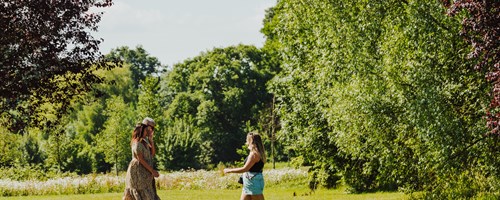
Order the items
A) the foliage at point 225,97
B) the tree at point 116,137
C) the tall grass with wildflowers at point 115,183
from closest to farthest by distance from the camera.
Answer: the tall grass with wildflowers at point 115,183 → the tree at point 116,137 → the foliage at point 225,97

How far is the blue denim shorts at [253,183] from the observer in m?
11.0

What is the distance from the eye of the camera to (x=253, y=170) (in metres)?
11.0

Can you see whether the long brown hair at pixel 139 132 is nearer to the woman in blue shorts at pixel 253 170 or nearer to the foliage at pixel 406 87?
the woman in blue shorts at pixel 253 170

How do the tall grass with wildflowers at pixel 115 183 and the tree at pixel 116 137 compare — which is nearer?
the tall grass with wildflowers at pixel 115 183

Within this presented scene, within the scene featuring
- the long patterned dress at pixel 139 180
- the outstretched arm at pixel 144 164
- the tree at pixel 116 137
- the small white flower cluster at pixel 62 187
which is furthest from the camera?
the tree at pixel 116 137

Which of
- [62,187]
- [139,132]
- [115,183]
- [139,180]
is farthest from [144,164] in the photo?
[115,183]

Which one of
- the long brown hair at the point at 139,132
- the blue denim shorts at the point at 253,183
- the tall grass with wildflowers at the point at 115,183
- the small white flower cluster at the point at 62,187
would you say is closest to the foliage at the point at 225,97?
the tall grass with wildflowers at the point at 115,183

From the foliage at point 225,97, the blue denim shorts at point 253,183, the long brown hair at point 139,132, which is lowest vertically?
the blue denim shorts at point 253,183

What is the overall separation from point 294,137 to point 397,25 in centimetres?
1402

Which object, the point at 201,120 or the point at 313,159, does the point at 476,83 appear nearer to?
the point at 313,159

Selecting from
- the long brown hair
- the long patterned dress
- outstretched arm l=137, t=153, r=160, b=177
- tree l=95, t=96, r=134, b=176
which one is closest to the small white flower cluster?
tree l=95, t=96, r=134, b=176

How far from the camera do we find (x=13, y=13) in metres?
12.0

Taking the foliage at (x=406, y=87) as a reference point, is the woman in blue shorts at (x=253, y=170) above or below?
below

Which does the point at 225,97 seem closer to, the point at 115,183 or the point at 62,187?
the point at 115,183
